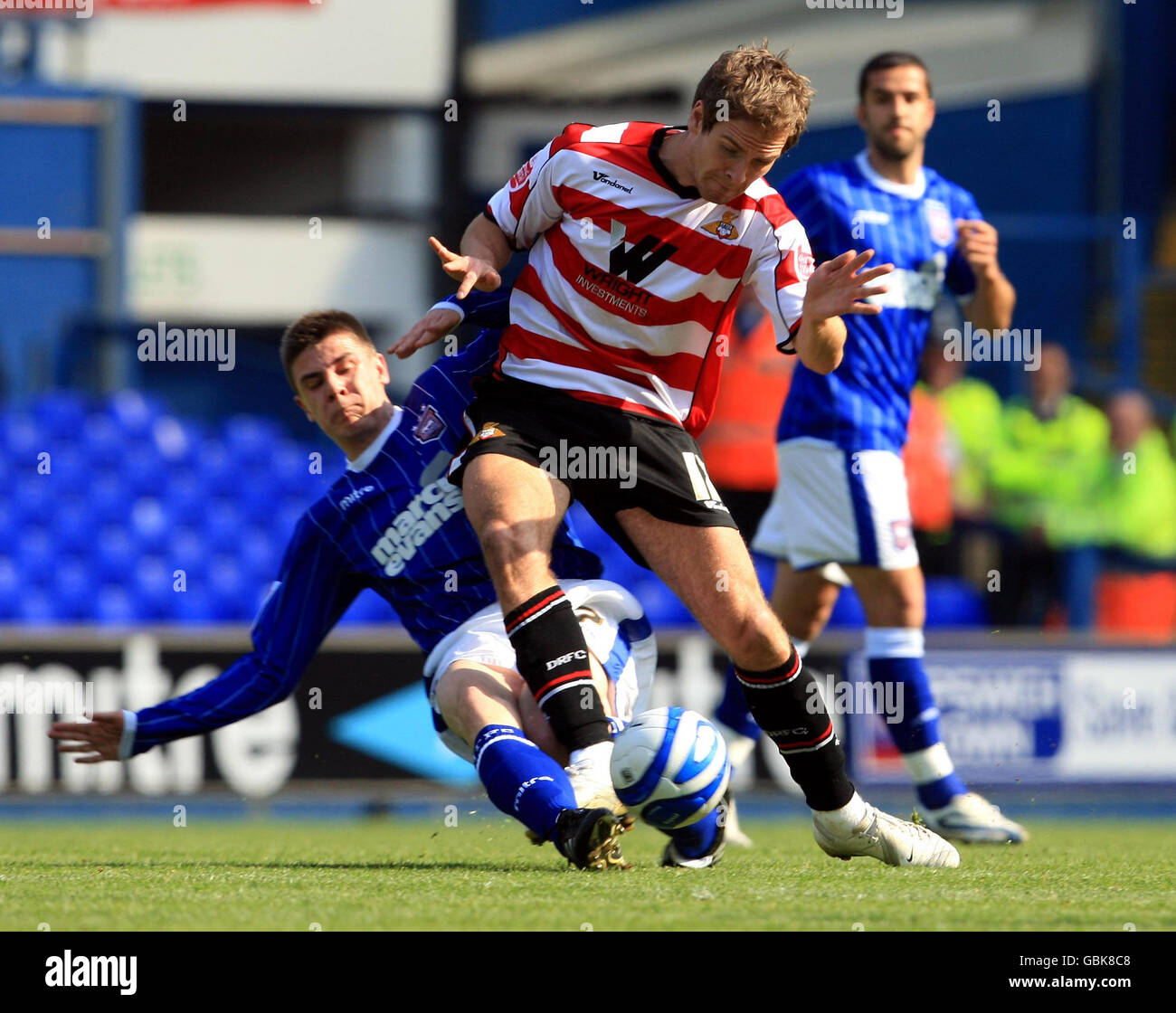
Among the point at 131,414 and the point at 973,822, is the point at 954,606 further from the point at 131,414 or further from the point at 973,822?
the point at 973,822

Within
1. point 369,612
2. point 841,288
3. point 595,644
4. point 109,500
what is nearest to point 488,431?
point 595,644


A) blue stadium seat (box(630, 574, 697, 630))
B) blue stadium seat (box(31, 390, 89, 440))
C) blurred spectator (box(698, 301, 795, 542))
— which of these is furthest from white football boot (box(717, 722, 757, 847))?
blue stadium seat (box(31, 390, 89, 440))

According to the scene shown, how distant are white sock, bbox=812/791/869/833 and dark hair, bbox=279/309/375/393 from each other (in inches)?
70.2

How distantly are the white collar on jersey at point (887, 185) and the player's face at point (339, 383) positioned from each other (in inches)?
76.6

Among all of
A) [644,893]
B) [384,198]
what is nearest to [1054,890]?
[644,893]

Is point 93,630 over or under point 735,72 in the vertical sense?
under

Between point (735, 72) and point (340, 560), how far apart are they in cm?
175

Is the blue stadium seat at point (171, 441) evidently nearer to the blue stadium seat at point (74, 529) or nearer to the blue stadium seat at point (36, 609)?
the blue stadium seat at point (74, 529)

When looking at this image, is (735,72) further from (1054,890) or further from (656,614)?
(656,614)

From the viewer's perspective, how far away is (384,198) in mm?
17047

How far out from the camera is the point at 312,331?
16.4ft

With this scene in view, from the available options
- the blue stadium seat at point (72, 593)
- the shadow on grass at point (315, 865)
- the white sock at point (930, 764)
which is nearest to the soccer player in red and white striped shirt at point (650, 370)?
the shadow on grass at point (315, 865)

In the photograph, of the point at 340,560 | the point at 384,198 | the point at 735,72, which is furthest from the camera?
the point at 384,198

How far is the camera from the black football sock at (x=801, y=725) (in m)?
4.34
